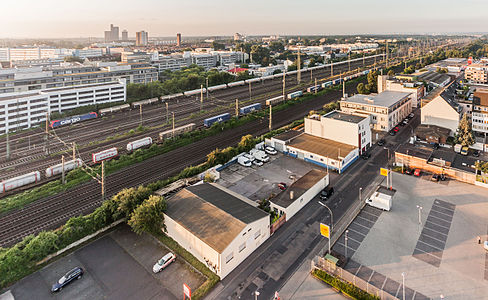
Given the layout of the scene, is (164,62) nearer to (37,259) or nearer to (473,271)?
(37,259)

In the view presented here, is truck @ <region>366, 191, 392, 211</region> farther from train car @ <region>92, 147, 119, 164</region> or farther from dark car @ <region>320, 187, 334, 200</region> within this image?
train car @ <region>92, 147, 119, 164</region>

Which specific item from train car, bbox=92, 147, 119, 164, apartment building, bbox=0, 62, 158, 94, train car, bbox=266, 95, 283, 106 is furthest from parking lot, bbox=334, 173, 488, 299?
apartment building, bbox=0, 62, 158, 94

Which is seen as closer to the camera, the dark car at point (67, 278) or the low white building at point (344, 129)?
the dark car at point (67, 278)

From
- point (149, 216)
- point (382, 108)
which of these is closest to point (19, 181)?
point (149, 216)

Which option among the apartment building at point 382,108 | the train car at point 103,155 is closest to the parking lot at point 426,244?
the apartment building at point 382,108

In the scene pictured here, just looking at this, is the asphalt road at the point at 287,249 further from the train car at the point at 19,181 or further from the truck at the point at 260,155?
the train car at the point at 19,181

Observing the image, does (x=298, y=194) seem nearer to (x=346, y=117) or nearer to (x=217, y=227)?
(x=217, y=227)

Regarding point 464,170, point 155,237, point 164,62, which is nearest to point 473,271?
point 464,170
